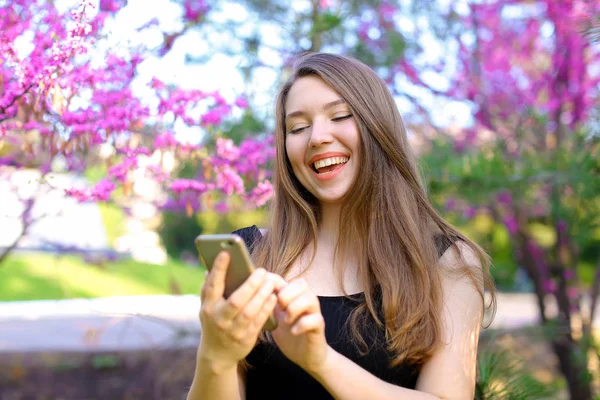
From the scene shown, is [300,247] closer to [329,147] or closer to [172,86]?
[329,147]

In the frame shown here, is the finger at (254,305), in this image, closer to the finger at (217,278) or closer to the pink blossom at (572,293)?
the finger at (217,278)

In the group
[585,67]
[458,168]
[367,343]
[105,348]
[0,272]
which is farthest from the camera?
[0,272]

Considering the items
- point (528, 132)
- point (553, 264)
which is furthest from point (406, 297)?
point (553, 264)

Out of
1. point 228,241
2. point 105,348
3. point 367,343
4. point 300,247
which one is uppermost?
point 228,241

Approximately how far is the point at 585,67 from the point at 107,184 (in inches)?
115

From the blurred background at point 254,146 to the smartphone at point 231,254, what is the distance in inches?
29.5

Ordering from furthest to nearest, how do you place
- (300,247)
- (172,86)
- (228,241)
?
(172,86)
(300,247)
(228,241)

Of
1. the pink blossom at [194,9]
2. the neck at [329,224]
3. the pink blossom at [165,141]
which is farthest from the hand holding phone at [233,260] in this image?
the pink blossom at [194,9]

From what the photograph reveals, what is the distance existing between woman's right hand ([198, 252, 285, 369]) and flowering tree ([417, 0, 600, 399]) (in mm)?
2013

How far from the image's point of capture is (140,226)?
620cm

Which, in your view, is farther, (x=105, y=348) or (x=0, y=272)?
(x=0, y=272)

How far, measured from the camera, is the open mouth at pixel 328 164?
1654 mm

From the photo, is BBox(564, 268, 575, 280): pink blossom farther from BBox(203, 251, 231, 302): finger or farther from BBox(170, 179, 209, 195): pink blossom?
BBox(203, 251, 231, 302): finger

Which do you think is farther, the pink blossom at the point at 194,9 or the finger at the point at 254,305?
the pink blossom at the point at 194,9
